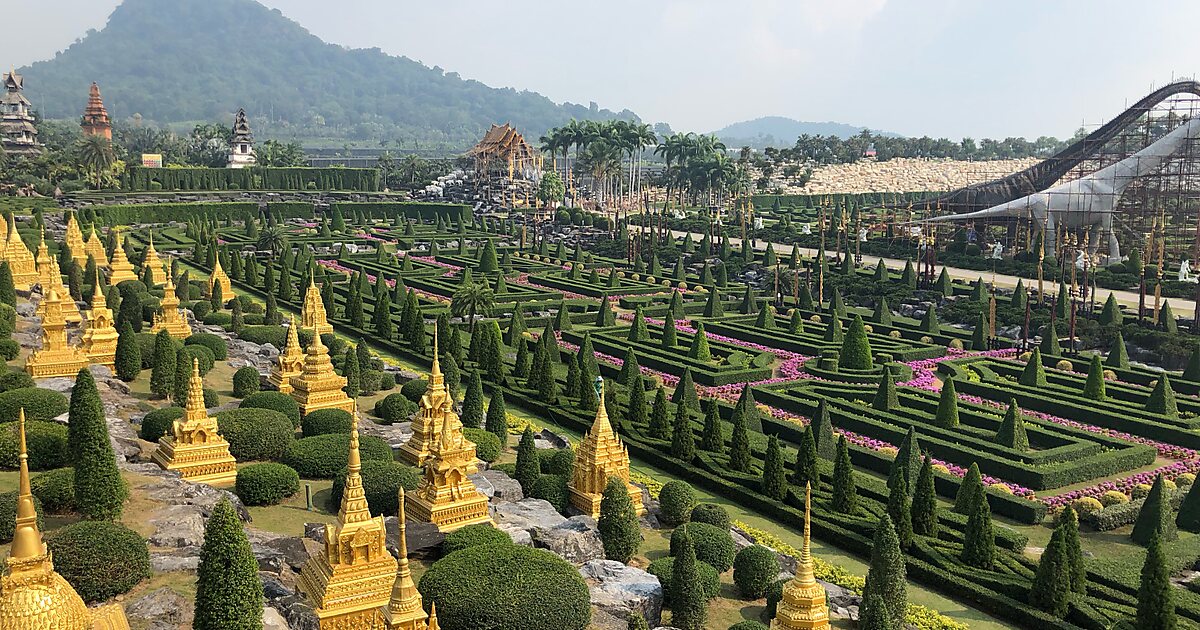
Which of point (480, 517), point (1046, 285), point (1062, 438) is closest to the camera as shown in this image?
point (480, 517)

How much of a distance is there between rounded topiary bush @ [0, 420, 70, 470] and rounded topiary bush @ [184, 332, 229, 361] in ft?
48.5

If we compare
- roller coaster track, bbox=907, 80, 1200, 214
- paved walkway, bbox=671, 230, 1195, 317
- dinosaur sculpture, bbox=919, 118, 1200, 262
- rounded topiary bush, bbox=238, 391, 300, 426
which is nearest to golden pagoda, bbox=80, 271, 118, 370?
rounded topiary bush, bbox=238, 391, 300, 426

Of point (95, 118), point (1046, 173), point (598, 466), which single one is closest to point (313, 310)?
point (598, 466)

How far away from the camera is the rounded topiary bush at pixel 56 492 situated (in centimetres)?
2248

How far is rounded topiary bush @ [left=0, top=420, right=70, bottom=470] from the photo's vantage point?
2478 cm

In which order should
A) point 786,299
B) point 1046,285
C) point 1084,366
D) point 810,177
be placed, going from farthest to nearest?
point 810,177, point 1046,285, point 786,299, point 1084,366

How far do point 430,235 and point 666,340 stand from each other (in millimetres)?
53753

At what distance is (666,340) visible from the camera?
5088 centimetres

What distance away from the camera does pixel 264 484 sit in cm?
2598

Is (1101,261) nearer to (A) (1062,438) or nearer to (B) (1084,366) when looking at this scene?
(B) (1084,366)

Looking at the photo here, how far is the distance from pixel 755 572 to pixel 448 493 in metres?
7.33

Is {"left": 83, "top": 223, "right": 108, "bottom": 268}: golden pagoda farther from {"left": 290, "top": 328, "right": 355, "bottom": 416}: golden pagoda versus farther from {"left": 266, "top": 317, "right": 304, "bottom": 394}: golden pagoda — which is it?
{"left": 290, "top": 328, "right": 355, "bottom": 416}: golden pagoda

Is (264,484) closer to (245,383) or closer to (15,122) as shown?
(245,383)

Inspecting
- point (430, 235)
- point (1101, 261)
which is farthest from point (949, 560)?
point (430, 235)
